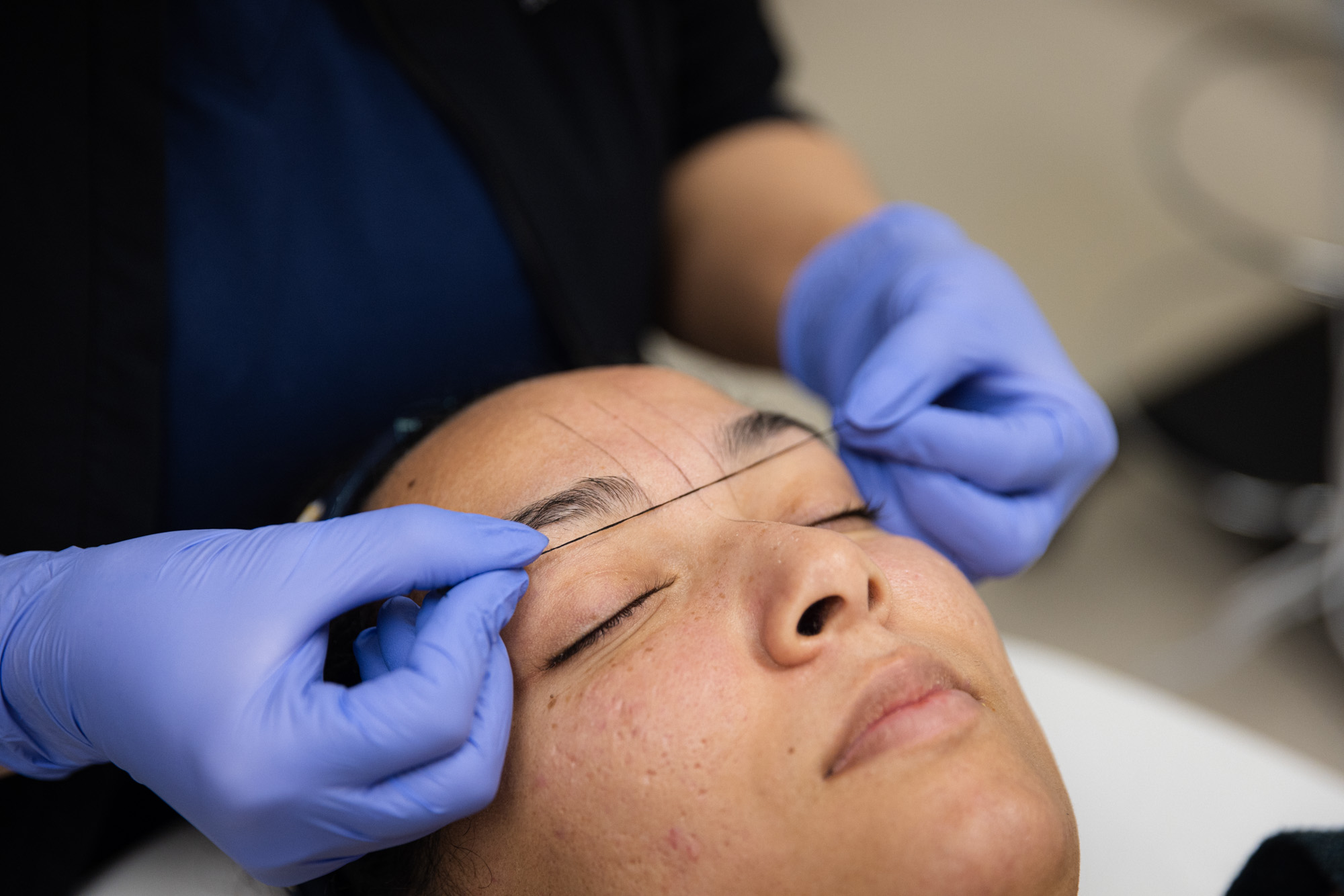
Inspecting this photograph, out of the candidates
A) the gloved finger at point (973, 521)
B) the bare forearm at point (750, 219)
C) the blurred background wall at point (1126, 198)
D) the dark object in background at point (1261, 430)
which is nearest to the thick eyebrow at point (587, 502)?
the gloved finger at point (973, 521)

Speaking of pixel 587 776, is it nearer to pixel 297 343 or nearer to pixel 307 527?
pixel 307 527

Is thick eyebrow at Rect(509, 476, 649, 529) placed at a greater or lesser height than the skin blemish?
greater

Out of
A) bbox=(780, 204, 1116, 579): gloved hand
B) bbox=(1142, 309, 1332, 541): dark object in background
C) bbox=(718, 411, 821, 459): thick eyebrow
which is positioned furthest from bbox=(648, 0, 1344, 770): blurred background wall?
bbox=(718, 411, 821, 459): thick eyebrow

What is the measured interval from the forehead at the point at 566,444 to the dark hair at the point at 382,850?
0.15ft

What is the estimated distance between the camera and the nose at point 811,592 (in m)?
0.78

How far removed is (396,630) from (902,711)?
44 centimetres

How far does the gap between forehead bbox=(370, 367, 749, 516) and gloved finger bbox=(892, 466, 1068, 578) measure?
0.83ft

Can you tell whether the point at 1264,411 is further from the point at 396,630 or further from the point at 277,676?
the point at 277,676

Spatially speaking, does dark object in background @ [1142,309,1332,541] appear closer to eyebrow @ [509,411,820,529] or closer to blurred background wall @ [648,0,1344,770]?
blurred background wall @ [648,0,1344,770]

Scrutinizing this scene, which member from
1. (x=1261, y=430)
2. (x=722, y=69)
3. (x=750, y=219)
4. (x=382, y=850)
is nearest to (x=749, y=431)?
(x=382, y=850)

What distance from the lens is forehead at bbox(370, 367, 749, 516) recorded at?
3.02 feet

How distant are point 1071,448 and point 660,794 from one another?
A: 68 centimetres

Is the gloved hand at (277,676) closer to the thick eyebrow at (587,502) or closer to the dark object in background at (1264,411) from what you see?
the thick eyebrow at (587,502)

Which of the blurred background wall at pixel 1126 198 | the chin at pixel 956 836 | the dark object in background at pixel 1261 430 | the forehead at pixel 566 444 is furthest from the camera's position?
the blurred background wall at pixel 1126 198
